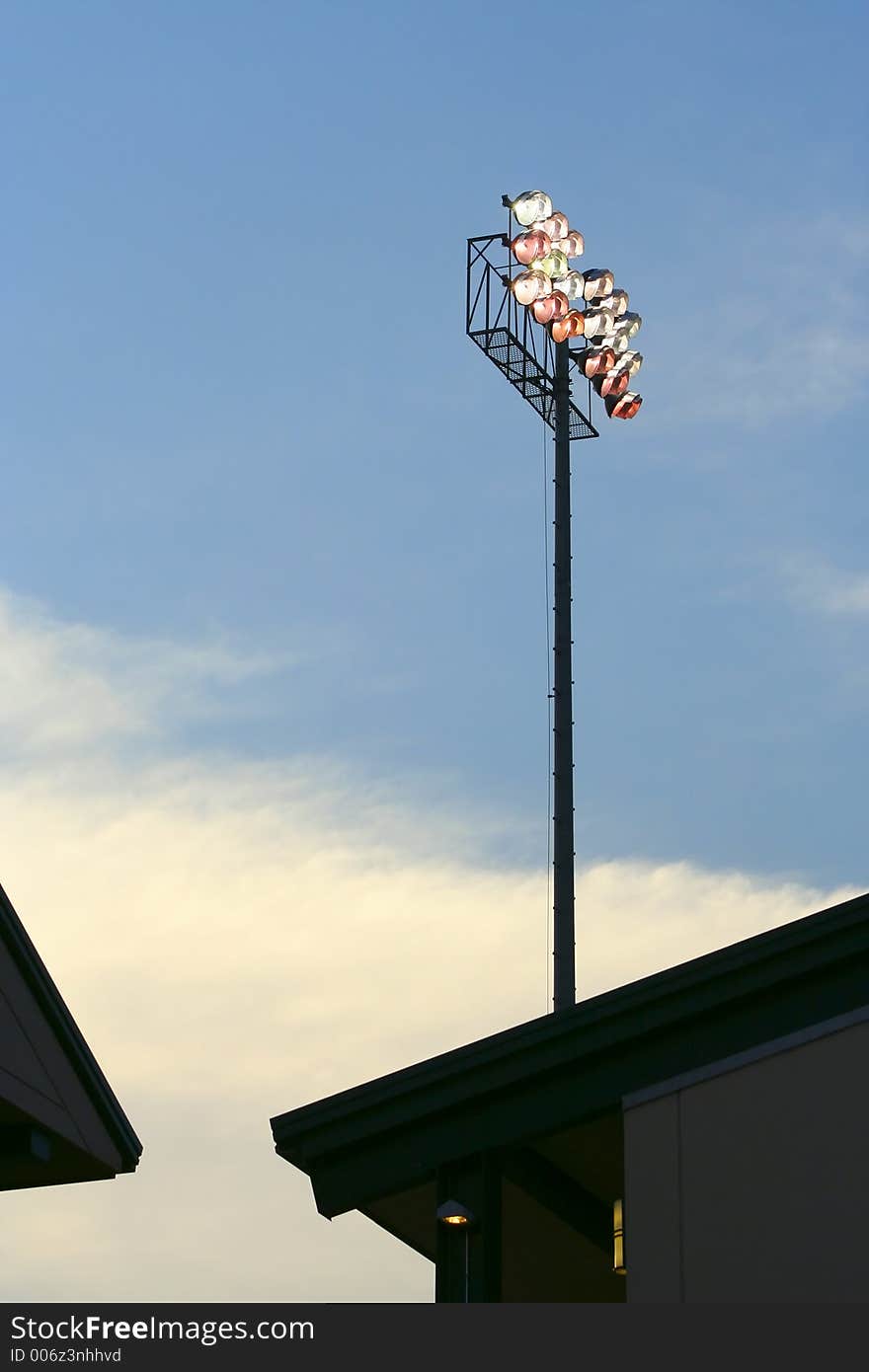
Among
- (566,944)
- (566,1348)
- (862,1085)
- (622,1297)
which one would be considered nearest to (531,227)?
(566,944)

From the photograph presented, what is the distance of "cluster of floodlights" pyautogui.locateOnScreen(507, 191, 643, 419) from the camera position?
993 inches

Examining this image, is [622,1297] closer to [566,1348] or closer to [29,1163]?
[29,1163]

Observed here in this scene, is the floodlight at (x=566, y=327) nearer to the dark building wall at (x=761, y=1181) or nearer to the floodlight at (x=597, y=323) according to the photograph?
the floodlight at (x=597, y=323)

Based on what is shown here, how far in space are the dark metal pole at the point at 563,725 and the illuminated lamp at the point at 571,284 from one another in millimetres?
767

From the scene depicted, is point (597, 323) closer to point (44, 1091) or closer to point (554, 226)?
point (554, 226)

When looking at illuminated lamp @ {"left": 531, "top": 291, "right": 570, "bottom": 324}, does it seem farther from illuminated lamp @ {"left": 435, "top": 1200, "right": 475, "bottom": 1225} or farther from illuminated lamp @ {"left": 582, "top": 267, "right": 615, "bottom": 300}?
illuminated lamp @ {"left": 435, "top": 1200, "right": 475, "bottom": 1225}

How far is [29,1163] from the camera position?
49.7ft

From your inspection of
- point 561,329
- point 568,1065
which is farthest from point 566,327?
point 568,1065

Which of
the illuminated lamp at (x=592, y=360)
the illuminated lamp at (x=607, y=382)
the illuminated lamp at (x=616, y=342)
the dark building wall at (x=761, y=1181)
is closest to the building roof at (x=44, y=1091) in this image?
the dark building wall at (x=761, y=1181)

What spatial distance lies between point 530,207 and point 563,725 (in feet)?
26.2

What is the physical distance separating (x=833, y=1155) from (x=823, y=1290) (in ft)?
2.59

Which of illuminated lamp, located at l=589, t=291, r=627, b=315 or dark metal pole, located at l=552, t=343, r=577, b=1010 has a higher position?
illuminated lamp, located at l=589, t=291, r=627, b=315

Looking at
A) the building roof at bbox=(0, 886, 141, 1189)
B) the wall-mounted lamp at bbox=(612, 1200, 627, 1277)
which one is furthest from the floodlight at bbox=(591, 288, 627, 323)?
the wall-mounted lamp at bbox=(612, 1200, 627, 1277)

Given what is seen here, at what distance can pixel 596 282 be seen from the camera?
26.0 m
